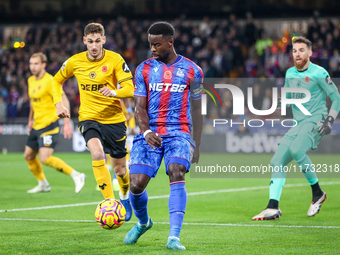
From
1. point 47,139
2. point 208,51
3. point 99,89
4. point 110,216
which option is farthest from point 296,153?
point 208,51

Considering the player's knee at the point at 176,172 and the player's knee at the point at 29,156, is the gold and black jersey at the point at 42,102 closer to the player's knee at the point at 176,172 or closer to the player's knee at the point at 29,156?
the player's knee at the point at 29,156

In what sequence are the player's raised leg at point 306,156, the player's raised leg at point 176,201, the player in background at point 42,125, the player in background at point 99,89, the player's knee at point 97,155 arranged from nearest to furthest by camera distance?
the player's raised leg at point 176,201 < the player's knee at point 97,155 < the player in background at point 99,89 < the player's raised leg at point 306,156 < the player in background at point 42,125

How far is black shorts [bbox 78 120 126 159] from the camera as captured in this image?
6.34 meters

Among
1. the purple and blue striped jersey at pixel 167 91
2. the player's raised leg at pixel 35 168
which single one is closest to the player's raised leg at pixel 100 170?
the purple and blue striped jersey at pixel 167 91

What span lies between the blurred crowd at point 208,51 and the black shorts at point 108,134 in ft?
37.7

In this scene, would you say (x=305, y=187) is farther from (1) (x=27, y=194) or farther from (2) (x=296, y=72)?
(1) (x=27, y=194)

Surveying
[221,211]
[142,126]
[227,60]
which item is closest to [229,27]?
[227,60]

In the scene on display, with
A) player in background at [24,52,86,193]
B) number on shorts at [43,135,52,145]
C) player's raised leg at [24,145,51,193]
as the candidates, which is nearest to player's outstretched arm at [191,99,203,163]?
player in background at [24,52,86,193]

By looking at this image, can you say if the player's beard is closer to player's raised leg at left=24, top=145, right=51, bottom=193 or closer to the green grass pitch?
the green grass pitch

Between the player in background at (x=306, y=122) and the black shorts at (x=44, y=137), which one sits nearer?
the player in background at (x=306, y=122)

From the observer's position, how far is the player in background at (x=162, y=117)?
4727 millimetres

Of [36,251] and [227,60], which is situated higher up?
[227,60]

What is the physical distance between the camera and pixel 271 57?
785 inches

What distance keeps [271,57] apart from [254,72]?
3.00 feet
